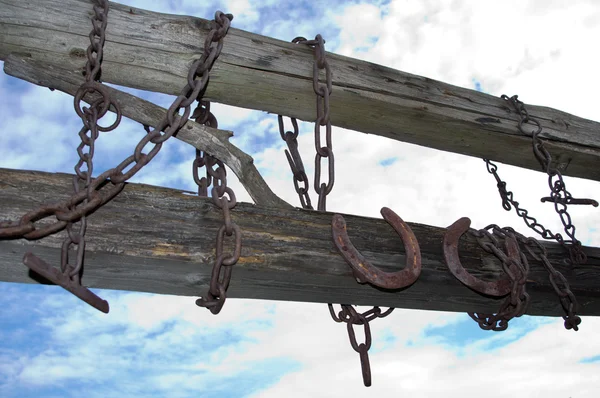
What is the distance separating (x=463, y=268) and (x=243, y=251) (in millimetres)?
928

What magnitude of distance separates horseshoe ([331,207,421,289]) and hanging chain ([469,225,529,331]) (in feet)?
1.28

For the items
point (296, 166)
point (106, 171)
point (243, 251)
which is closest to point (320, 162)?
point (296, 166)

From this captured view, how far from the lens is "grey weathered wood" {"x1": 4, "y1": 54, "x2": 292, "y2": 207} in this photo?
2.21 m

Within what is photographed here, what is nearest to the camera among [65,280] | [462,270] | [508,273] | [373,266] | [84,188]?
[65,280]

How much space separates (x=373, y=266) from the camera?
2240mm

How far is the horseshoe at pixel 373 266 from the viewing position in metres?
2.22

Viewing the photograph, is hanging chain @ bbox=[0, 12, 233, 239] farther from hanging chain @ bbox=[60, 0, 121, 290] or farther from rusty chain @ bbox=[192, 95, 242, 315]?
rusty chain @ bbox=[192, 95, 242, 315]

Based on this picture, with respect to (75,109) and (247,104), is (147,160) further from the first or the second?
(247,104)

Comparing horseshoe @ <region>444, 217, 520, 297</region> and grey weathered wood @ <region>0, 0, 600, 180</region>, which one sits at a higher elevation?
grey weathered wood @ <region>0, 0, 600, 180</region>

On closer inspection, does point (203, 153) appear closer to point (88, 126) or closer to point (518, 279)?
point (88, 126)

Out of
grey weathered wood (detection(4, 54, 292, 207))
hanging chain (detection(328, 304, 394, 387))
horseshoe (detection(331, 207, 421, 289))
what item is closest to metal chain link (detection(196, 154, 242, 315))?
grey weathered wood (detection(4, 54, 292, 207))

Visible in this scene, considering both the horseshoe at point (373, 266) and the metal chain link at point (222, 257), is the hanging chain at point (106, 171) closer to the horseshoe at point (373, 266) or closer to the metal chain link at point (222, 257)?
the metal chain link at point (222, 257)

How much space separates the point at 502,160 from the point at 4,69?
2.45 m

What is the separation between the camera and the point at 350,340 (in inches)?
95.3
